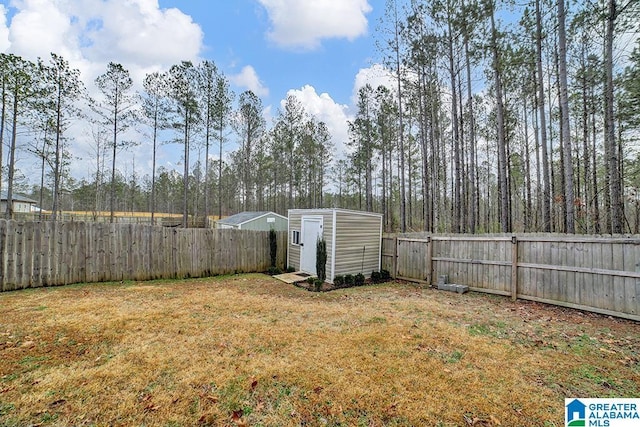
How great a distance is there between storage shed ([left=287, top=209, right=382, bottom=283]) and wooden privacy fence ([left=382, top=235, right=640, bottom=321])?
1282mm

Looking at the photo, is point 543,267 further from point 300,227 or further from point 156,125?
point 156,125

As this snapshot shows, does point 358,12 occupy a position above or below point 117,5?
above

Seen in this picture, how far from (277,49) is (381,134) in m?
7.57

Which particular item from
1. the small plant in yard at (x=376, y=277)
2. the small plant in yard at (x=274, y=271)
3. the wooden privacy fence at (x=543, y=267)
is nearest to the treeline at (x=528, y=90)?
the wooden privacy fence at (x=543, y=267)

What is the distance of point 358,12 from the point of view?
10117 millimetres

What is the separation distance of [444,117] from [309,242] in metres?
11.5

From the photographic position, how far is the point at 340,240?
8195 millimetres

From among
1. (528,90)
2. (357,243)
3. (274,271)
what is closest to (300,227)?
(274,271)

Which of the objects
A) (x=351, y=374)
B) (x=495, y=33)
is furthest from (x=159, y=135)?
(x=351, y=374)

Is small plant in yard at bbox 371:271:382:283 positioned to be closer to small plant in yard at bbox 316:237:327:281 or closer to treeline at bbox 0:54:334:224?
small plant in yard at bbox 316:237:327:281

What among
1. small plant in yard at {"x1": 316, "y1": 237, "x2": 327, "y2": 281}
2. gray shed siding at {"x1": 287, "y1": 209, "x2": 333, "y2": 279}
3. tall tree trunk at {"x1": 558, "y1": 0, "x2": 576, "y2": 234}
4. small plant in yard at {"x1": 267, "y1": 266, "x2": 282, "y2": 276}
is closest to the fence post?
tall tree trunk at {"x1": 558, "y1": 0, "x2": 576, "y2": 234}

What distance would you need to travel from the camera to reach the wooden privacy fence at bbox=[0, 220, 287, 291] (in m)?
5.94

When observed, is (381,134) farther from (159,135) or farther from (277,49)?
(159,135)

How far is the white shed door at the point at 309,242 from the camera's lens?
28.9 ft
